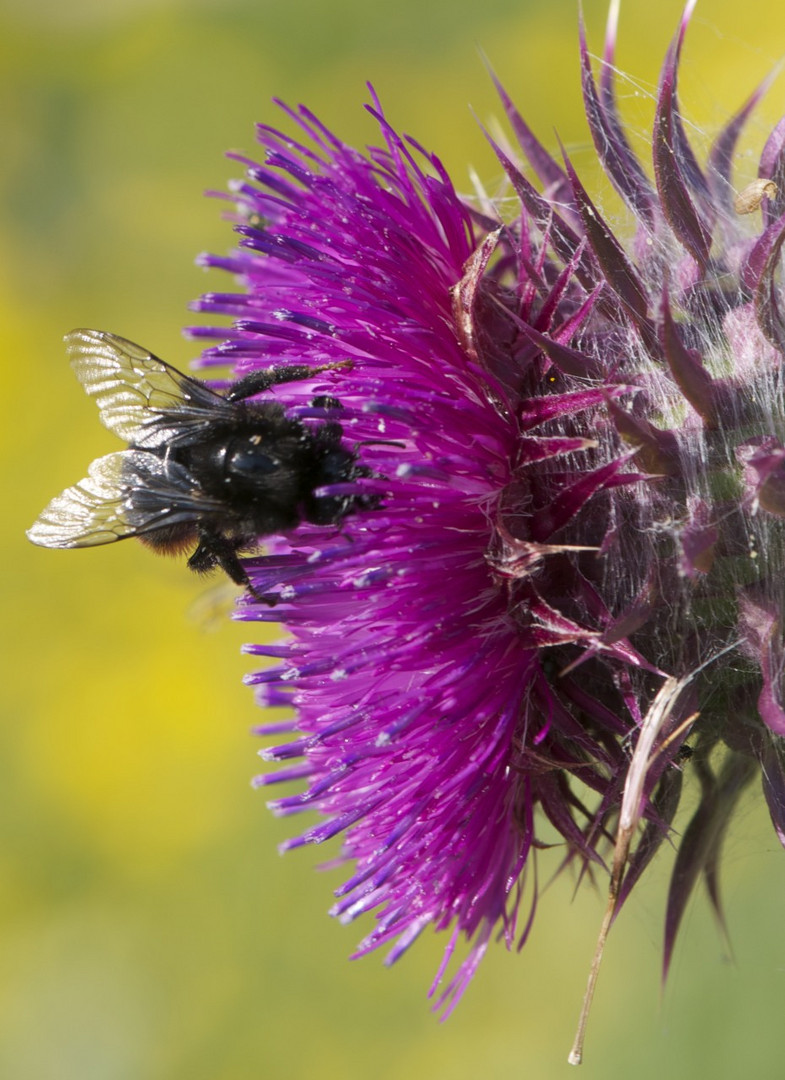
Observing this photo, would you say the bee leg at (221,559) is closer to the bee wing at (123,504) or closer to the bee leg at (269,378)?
the bee wing at (123,504)

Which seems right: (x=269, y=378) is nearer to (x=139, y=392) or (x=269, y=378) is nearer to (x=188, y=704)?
(x=139, y=392)

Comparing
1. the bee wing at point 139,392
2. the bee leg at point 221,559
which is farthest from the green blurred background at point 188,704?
the bee leg at point 221,559

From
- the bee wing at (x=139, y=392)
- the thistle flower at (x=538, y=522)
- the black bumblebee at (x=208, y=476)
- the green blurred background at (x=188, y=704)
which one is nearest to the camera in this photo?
the thistle flower at (x=538, y=522)

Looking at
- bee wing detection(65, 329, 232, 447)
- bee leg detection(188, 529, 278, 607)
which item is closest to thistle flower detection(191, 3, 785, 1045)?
bee leg detection(188, 529, 278, 607)

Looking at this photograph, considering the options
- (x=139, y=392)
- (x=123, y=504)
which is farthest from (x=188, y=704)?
(x=123, y=504)

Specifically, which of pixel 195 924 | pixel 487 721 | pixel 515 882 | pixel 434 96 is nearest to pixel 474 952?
pixel 515 882

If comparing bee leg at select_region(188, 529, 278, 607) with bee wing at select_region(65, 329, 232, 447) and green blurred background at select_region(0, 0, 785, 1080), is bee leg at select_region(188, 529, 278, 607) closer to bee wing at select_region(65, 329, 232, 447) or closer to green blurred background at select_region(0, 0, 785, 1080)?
bee wing at select_region(65, 329, 232, 447)
